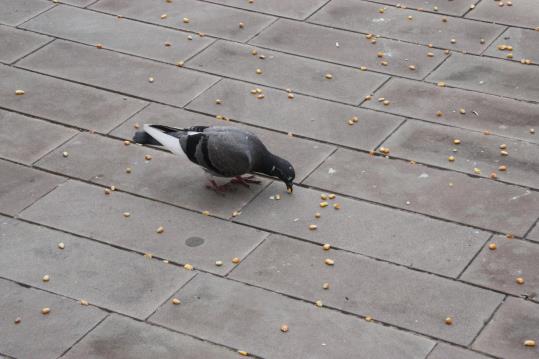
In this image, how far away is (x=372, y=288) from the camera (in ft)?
25.5

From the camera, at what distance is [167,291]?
7.79 meters

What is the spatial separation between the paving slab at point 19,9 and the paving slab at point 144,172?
289 cm

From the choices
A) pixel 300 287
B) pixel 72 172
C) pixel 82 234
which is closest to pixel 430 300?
pixel 300 287

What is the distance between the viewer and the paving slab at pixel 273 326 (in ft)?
23.5

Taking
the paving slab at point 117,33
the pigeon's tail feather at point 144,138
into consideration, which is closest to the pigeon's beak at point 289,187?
the pigeon's tail feather at point 144,138

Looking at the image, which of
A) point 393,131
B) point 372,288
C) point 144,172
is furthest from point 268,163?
point 393,131

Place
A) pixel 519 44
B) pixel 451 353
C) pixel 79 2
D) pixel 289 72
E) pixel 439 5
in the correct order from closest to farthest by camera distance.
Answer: pixel 451 353
pixel 289 72
pixel 519 44
pixel 439 5
pixel 79 2

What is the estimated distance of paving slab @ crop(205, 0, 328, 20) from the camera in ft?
39.4

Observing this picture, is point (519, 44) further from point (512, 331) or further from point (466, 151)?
point (512, 331)

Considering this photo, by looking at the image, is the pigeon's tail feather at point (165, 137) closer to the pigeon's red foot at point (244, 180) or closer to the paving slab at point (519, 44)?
the pigeon's red foot at point (244, 180)

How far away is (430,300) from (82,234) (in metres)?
2.81

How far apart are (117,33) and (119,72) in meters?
0.95

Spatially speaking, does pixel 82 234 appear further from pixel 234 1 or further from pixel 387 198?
pixel 234 1

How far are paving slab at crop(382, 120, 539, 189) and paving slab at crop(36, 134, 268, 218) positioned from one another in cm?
143
